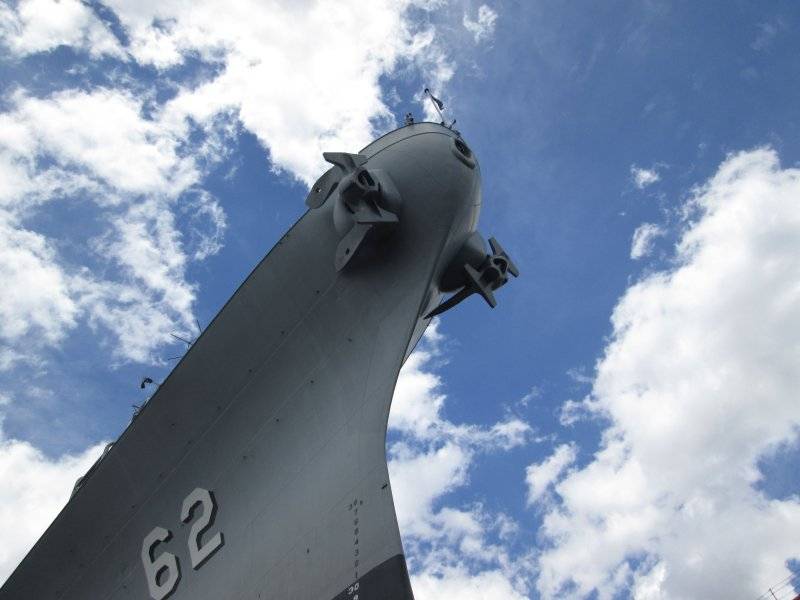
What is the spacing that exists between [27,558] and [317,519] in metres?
11.9

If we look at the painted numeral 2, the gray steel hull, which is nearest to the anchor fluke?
the gray steel hull

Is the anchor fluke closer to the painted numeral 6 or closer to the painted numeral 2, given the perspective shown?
the painted numeral 2

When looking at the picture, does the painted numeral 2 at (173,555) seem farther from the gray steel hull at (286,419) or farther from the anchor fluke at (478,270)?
the anchor fluke at (478,270)

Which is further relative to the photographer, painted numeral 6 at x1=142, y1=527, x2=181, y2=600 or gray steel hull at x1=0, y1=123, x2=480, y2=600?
painted numeral 6 at x1=142, y1=527, x2=181, y2=600

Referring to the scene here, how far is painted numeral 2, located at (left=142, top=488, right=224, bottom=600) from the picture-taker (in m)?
15.4

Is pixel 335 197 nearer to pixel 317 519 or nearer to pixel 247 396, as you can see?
pixel 247 396

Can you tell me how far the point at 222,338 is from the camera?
16.8 metres

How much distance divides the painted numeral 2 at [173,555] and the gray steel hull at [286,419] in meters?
0.14

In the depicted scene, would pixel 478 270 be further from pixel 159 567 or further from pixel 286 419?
pixel 159 567

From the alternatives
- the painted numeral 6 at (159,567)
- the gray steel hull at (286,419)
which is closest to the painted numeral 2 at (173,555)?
the painted numeral 6 at (159,567)

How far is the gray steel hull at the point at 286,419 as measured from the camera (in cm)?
1327

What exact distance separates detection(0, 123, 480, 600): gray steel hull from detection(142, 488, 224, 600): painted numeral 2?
0.14 m

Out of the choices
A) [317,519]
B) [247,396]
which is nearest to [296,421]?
[247,396]

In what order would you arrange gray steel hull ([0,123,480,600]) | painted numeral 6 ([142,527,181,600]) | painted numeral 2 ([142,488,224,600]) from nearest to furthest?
gray steel hull ([0,123,480,600]) → painted numeral 2 ([142,488,224,600]) → painted numeral 6 ([142,527,181,600])
